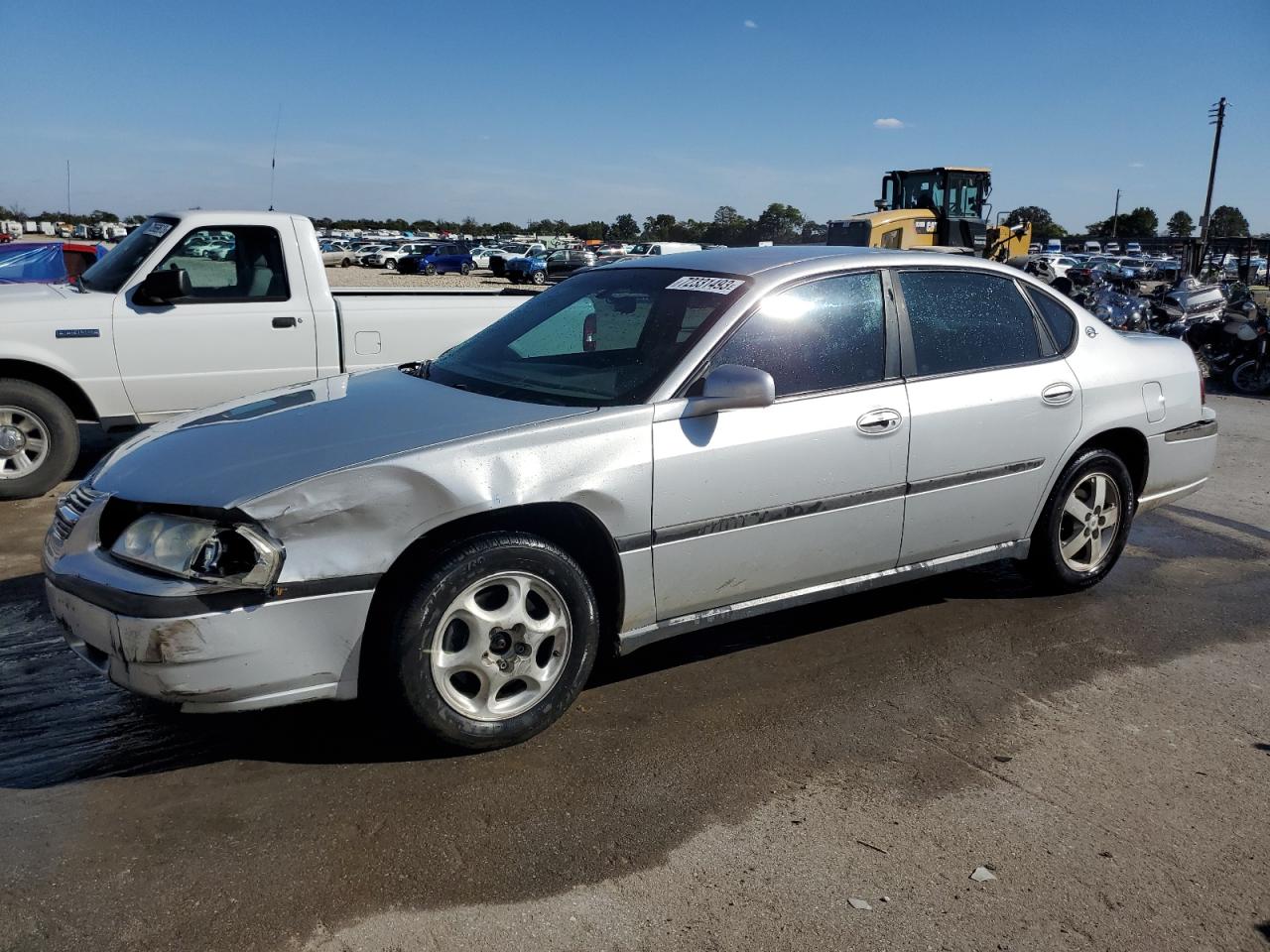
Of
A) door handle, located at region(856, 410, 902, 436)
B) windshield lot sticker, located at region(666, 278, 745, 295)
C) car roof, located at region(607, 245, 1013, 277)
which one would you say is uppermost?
car roof, located at region(607, 245, 1013, 277)

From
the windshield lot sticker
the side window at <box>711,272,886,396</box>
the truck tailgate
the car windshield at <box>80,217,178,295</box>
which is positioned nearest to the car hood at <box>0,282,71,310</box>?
the car windshield at <box>80,217,178,295</box>

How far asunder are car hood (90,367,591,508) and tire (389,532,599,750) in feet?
1.41

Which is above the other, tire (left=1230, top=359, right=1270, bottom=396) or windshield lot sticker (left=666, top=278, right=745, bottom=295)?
windshield lot sticker (left=666, top=278, right=745, bottom=295)

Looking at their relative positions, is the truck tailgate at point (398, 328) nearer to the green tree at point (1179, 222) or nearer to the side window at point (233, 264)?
the side window at point (233, 264)

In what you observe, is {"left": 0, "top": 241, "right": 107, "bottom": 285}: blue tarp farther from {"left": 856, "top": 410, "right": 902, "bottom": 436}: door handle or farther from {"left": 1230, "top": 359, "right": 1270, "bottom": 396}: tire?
{"left": 1230, "top": 359, "right": 1270, "bottom": 396}: tire

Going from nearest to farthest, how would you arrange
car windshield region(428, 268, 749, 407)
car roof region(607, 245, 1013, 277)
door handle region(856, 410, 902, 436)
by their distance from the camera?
car windshield region(428, 268, 749, 407) < door handle region(856, 410, 902, 436) < car roof region(607, 245, 1013, 277)

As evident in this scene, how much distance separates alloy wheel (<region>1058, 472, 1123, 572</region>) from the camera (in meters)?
4.96

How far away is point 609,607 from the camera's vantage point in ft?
12.1

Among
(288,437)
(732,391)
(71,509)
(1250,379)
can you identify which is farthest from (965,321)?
(1250,379)

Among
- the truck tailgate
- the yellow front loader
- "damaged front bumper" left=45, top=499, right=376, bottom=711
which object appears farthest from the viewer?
the yellow front loader

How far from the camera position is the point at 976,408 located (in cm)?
436

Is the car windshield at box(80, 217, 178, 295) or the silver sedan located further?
the car windshield at box(80, 217, 178, 295)

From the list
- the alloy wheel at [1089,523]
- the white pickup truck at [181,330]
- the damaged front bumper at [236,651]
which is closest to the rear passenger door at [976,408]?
the alloy wheel at [1089,523]

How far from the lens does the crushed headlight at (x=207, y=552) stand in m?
3.00
